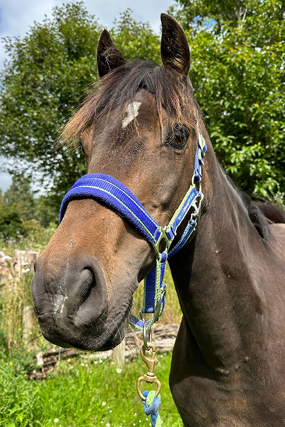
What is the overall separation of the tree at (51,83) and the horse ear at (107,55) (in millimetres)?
8336

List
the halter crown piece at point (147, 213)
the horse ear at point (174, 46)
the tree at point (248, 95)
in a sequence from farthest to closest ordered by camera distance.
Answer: the tree at point (248, 95), the horse ear at point (174, 46), the halter crown piece at point (147, 213)

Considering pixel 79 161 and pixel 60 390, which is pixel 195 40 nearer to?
pixel 79 161

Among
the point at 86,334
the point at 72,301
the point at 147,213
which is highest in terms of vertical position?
the point at 147,213

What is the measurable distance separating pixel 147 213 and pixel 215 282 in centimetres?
63

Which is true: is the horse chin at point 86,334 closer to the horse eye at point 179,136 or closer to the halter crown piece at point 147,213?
the halter crown piece at point 147,213

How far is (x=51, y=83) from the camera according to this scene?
428 inches

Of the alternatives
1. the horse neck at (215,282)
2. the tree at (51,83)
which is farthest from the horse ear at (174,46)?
the tree at (51,83)

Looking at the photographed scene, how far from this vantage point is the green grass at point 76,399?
2.89 meters

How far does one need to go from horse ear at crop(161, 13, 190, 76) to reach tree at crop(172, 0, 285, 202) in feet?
19.0

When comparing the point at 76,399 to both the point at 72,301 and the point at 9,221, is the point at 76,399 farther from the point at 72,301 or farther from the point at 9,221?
the point at 9,221

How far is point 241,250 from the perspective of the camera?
5.75 feet

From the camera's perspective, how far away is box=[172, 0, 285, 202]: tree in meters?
7.31

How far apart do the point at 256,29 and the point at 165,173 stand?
965 centimetres

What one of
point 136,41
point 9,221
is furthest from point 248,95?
point 9,221
